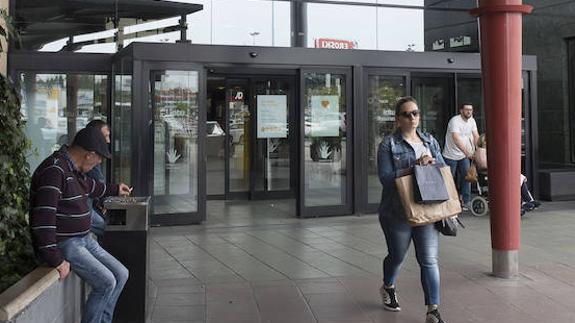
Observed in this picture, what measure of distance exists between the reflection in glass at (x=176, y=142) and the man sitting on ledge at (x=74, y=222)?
5428mm

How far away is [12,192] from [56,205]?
64cm

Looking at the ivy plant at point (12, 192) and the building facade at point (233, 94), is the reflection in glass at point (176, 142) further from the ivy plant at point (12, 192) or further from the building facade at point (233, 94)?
the ivy plant at point (12, 192)

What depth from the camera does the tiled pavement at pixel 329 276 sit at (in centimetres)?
495

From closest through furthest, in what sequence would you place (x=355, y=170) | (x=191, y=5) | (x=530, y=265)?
(x=530, y=265) < (x=355, y=170) < (x=191, y=5)

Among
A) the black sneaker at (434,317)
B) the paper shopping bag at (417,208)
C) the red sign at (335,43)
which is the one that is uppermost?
the red sign at (335,43)

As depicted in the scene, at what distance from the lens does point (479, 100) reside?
13.2 meters

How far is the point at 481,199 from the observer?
1005cm

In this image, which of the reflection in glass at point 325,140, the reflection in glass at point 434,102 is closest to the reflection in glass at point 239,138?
the reflection in glass at point 325,140

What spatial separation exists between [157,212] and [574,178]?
27.2 feet

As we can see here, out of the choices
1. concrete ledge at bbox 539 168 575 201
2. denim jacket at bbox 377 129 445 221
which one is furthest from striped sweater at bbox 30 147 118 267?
concrete ledge at bbox 539 168 575 201

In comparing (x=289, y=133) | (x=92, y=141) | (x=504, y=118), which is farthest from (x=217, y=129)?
(x=92, y=141)

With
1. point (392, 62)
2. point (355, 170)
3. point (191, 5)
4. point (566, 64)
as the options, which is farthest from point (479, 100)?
point (191, 5)

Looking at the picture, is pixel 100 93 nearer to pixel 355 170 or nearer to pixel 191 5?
pixel 191 5

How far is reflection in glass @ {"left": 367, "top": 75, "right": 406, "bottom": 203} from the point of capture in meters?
10.5
